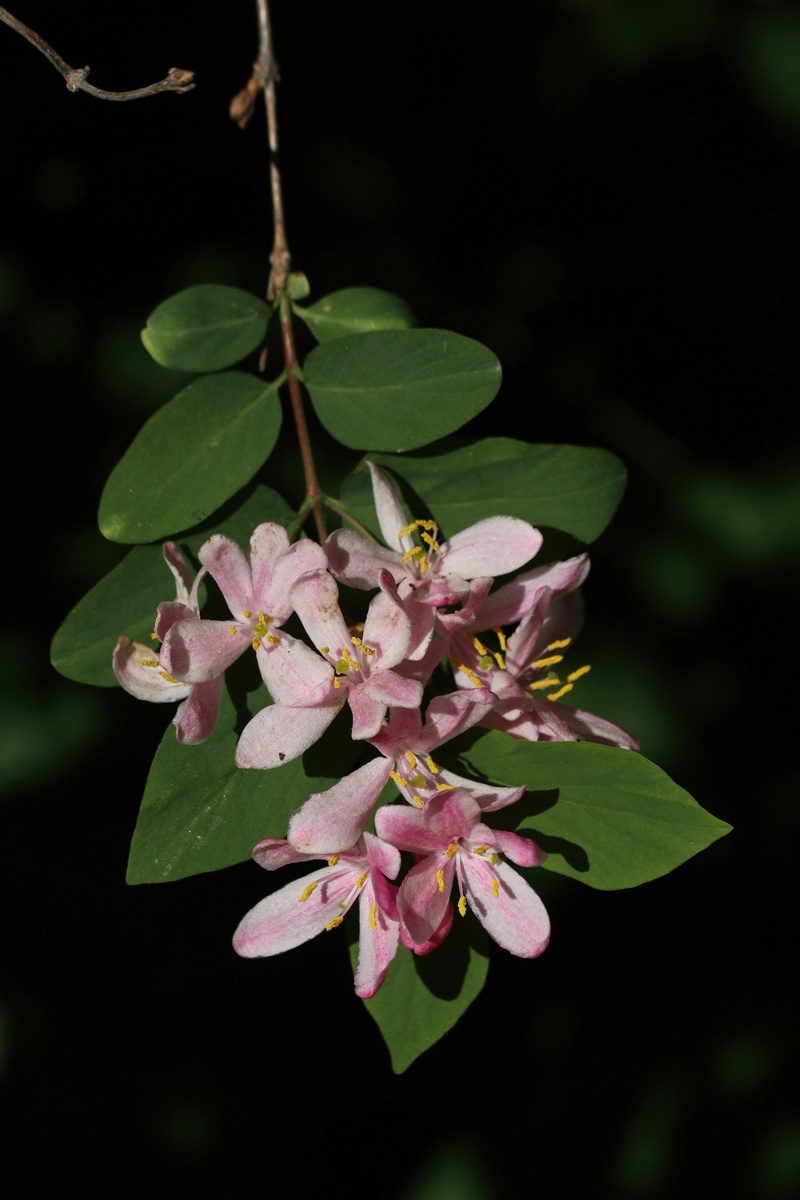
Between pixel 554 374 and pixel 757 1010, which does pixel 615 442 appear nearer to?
pixel 554 374

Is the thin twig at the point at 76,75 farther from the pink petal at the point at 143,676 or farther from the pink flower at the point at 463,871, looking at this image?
the pink flower at the point at 463,871

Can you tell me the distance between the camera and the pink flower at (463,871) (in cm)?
109

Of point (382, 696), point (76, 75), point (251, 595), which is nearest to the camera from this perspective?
point (382, 696)

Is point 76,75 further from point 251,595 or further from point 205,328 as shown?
point 251,595

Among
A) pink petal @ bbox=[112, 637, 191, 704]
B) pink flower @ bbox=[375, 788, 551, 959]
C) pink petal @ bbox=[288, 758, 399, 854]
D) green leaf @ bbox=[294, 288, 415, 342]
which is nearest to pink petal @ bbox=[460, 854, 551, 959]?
pink flower @ bbox=[375, 788, 551, 959]

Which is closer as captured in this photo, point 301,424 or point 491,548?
point 491,548

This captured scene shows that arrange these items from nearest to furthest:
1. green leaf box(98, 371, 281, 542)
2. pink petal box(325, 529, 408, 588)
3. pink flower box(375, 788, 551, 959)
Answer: pink flower box(375, 788, 551, 959), pink petal box(325, 529, 408, 588), green leaf box(98, 371, 281, 542)

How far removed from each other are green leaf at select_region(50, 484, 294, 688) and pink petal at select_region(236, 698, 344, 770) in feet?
0.76

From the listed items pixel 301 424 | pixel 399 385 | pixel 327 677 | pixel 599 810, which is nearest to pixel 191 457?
pixel 301 424

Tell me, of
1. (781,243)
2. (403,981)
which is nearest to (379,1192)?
Answer: (403,981)

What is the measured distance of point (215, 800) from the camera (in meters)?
1.20

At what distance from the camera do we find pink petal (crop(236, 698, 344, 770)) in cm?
112

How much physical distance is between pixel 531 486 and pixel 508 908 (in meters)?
0.51

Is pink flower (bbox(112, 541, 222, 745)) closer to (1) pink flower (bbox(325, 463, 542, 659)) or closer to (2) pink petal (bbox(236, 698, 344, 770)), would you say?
(2) pink petal (bbox(236, 698, 344, 770))
